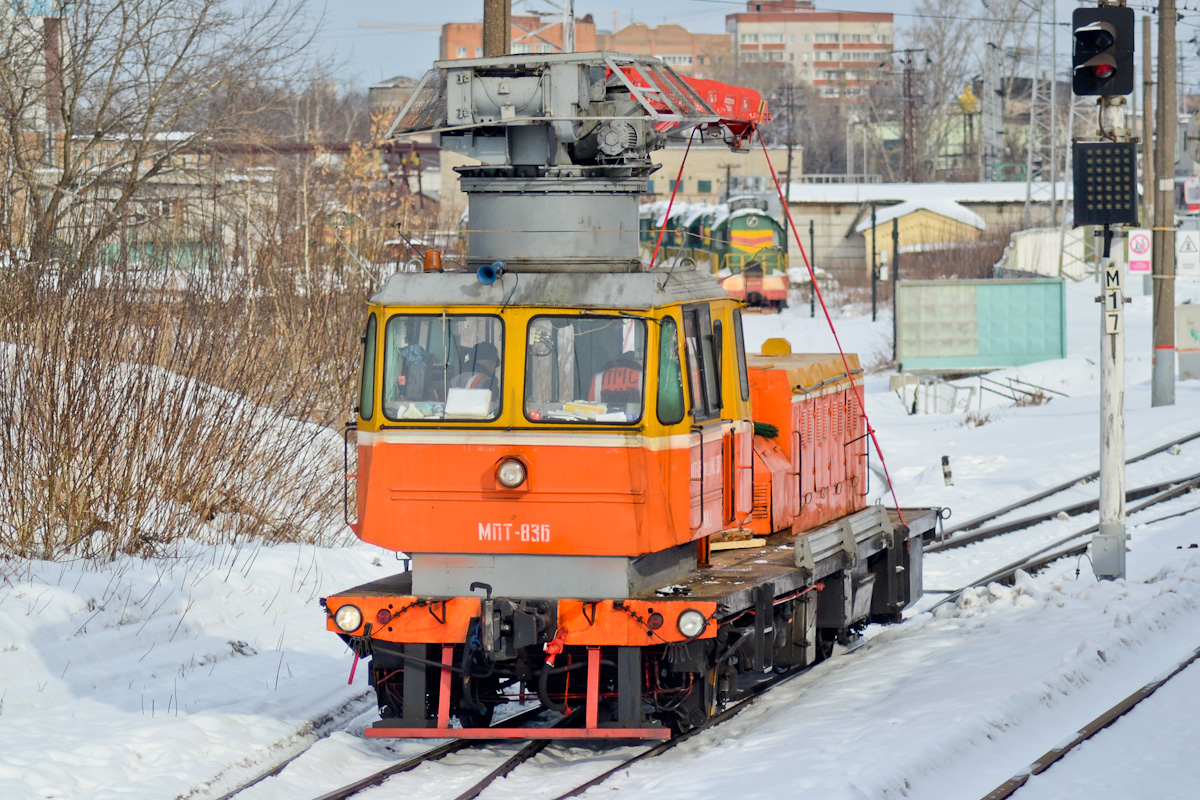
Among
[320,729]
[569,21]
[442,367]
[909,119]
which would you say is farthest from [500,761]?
[909,119]

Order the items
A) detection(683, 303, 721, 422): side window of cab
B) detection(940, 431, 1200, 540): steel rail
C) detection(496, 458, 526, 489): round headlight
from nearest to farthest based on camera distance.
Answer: detection(496, 458, 526, 489): round headlight → detection(683, 303, 721, 422): side window of cab → detection(940, 431, 1200, 540): steel rail

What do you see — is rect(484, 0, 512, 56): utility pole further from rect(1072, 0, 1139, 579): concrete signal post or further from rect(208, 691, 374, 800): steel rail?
rect(208, 691, 374, 800): steel rail

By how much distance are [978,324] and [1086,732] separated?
26047mm

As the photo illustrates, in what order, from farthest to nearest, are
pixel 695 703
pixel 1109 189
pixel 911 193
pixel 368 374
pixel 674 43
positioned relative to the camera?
pixel 674 43 → pixel 911 193 → pixel 1109 189 → pixel 695 703 → pixel 368 374

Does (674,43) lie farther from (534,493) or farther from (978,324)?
(534,493)

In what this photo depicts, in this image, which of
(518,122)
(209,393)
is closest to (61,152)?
(209,393)

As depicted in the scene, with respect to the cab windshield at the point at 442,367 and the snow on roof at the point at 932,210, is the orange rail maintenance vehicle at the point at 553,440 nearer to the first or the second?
the cab windshield at the point at 442,367

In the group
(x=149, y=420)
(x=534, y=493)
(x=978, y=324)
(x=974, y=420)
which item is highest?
(x=978, y=324)

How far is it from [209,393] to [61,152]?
6.66 metres

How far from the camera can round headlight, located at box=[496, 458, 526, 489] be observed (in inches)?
323

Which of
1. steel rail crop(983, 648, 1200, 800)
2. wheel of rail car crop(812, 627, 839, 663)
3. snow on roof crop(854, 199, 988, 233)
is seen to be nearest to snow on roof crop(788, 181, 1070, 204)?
snow on roof crop(854, 199, 988, 233)

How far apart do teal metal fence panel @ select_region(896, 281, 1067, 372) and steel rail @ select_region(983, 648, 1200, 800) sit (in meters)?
23.1

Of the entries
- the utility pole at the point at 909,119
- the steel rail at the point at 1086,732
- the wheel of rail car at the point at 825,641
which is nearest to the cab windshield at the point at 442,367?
the steel rail at the point at 1086,732

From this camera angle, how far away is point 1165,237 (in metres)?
26.5
